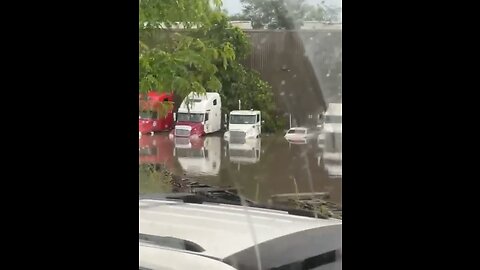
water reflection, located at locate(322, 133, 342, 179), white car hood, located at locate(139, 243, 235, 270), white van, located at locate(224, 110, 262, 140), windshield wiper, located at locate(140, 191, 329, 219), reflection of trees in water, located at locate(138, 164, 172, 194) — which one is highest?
white van, located at locate(224, 110, 262, 140)

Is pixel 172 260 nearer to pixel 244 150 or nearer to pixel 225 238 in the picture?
pixel 225 238

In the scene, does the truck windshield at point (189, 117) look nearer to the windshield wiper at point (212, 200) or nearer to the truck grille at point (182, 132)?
the truck grille at point (182, 132)

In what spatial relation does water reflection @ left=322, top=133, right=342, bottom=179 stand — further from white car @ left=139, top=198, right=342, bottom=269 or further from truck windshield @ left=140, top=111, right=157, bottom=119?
truck windshield @ left=140, top=111, right=157, bottom=119

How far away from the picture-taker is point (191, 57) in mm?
1927

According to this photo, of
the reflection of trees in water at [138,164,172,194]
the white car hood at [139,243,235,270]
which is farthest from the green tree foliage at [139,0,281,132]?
the white car hood at [139,243,235,270]

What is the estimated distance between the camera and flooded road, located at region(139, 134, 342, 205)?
1.89 meters

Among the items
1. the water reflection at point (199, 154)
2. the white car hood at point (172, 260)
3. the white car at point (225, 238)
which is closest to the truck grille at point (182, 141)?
the water reflection at point (199, 154)

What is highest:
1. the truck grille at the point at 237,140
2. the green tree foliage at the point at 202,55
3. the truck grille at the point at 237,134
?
the green tree foliage at the point at 202,55

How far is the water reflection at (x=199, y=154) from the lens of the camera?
1898 mm

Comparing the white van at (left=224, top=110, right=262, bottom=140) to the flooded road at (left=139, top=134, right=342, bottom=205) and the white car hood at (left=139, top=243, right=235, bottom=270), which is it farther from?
the white car hood at (left=139, top=243, right=235, bottom=270)

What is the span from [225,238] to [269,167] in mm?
296

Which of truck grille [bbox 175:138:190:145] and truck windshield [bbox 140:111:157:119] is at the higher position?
truck windshield [bbox 140:111:157:119]
